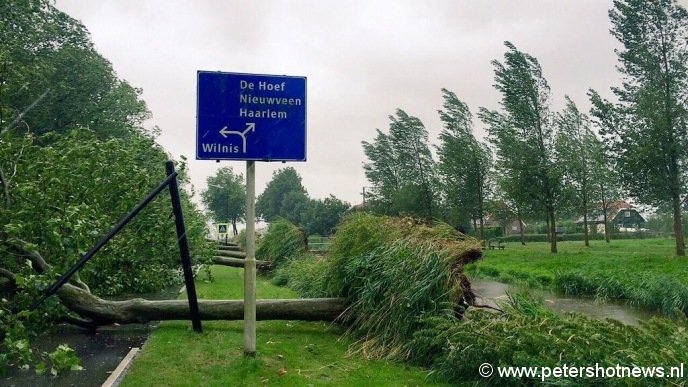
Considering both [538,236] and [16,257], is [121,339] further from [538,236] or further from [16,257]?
[538,236]

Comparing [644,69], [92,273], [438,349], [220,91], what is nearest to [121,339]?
[92,273]

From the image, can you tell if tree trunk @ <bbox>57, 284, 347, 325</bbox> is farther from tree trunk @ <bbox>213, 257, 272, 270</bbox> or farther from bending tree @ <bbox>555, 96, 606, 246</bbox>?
bending tree @ <bbox>555, 96, 606, 246</bbox>

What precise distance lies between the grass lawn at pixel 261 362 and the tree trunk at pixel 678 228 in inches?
708

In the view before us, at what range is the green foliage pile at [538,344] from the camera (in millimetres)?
4532

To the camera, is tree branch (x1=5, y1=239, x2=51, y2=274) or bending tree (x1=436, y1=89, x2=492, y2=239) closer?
tree branch (x1=5, y1=239, x2=51, y2=274)

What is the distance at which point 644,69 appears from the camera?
2356 centimetres

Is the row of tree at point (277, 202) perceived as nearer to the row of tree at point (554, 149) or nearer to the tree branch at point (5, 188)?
the row of tree at point (554, 149)

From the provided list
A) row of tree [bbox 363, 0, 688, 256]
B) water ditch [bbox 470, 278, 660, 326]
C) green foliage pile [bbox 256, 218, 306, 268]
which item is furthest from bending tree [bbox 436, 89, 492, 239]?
Result: water ditch [bbox 470, 278, 660, 326]

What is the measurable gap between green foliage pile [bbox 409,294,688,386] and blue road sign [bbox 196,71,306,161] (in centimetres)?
278

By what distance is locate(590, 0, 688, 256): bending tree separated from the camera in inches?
883

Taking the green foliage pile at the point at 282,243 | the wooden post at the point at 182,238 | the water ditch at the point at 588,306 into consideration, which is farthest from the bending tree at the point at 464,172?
the wooden post at the point at 182,238

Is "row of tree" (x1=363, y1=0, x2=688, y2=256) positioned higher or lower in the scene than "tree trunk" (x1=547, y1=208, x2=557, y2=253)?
higher

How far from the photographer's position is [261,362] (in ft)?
22.2

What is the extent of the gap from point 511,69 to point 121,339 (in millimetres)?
27859
